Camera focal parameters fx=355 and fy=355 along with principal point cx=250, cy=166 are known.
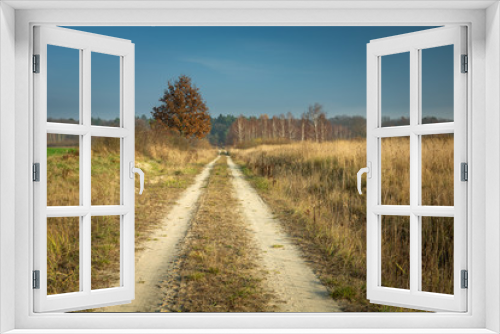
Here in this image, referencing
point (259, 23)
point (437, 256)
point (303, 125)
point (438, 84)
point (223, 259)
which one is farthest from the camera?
point (303, 125)

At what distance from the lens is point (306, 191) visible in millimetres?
5031

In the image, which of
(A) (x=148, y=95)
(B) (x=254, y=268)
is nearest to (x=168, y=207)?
(A) (x=148, y=95)

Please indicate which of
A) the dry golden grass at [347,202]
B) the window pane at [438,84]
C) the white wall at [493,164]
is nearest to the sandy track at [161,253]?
the dry golden grass at [347,202]

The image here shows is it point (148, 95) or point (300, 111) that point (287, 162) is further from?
point (148, 95)

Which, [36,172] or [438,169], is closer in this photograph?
[36,172]

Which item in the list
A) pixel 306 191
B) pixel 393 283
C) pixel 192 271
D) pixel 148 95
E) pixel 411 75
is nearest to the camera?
pixel 411 75

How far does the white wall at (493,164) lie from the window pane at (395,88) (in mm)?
403

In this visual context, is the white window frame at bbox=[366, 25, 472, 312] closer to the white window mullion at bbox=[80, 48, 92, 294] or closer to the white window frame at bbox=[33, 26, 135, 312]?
the white window frame at bbox=[33, 26, 135, 312]

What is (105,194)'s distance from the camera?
4133mm

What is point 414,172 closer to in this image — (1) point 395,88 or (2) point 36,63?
(1) point 395,88

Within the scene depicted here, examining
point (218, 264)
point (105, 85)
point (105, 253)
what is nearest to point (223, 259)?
point (218, 264)

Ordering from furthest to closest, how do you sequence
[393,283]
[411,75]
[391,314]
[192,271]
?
[192,271] → [393,283] → [411,75] → [391,314]

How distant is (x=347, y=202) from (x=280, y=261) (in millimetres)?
1204

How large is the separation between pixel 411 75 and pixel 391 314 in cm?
129
